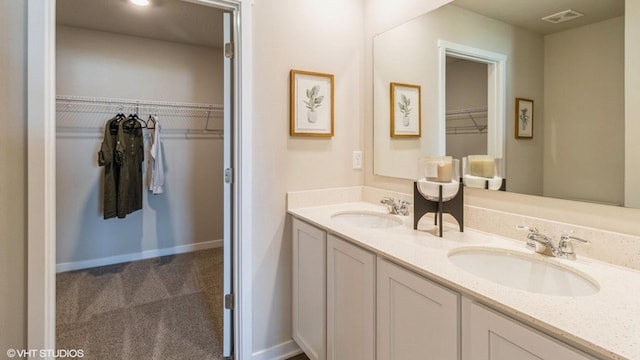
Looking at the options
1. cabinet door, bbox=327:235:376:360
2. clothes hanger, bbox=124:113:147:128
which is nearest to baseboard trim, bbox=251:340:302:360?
cabinet door, bbox=327:235:376:360

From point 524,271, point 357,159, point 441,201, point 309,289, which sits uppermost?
point 357,159

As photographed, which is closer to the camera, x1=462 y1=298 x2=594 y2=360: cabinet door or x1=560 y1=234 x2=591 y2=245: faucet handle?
x1=462 y1=298 x2=594 y2=360: cabinet door

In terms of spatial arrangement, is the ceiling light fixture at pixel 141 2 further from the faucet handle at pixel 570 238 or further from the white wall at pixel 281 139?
the faucet handle at pixel 570 238

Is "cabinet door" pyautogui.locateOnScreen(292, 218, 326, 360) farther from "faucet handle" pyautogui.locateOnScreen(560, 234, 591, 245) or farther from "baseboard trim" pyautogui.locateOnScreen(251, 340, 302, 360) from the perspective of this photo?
"faucet handle" pyautogui.locateOnScreen(560, 234, 591, 245)

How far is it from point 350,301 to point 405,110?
1.12 m

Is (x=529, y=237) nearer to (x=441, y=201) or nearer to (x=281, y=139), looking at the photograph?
(x=441, y=201)

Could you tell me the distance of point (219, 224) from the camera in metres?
3.93

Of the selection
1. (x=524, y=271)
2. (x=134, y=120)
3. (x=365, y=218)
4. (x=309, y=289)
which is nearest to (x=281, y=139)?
(x=365, y=218)

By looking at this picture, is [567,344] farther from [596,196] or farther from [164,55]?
[164,55]

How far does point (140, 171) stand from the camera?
10.9 ft

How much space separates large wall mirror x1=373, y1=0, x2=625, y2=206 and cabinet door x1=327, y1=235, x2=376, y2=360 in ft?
2.23

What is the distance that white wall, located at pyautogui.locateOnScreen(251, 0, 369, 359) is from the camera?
180 centimetres

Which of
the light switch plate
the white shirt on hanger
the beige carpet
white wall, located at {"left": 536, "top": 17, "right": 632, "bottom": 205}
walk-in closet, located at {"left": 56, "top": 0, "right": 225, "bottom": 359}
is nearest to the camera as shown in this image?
white wall, located at {"left": 536, "top": 17, "right": 632, "bottom": 205}

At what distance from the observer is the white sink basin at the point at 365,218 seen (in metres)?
1.78
